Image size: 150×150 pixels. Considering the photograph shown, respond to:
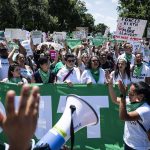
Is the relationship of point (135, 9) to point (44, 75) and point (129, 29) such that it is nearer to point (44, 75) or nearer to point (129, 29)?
point (129, 29)

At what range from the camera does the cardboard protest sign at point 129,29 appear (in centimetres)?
1314

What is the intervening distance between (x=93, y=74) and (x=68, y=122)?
298cm

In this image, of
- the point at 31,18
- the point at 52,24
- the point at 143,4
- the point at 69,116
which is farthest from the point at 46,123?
the point at 52,24

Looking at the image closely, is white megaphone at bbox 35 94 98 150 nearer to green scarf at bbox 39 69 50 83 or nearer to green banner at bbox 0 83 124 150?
green banner at bbox 0 83 124 150

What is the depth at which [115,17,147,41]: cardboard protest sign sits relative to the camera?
13137 millimetres

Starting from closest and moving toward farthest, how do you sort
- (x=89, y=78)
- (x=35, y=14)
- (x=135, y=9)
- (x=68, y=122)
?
1. (x=68, y=122)
2. (x=89, y=78)
3. (x=135, y=9)
4. (x=35, y=14)

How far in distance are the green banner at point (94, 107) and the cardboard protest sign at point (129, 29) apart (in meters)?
6.47

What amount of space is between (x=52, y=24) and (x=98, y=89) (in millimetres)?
65421

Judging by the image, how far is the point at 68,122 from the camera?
4.45 metres

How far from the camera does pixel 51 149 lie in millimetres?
4172

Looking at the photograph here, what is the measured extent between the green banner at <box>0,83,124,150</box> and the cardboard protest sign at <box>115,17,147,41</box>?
647cm

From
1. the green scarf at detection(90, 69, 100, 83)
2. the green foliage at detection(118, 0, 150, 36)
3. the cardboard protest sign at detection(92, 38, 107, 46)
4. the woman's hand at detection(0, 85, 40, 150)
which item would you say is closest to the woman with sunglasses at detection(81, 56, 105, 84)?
the green scarf at detection(90, 69, 100, 83)

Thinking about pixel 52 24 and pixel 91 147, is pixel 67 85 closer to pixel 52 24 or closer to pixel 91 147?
pixel 91 147

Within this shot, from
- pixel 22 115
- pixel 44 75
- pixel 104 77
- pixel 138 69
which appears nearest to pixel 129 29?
pixel 138 69
